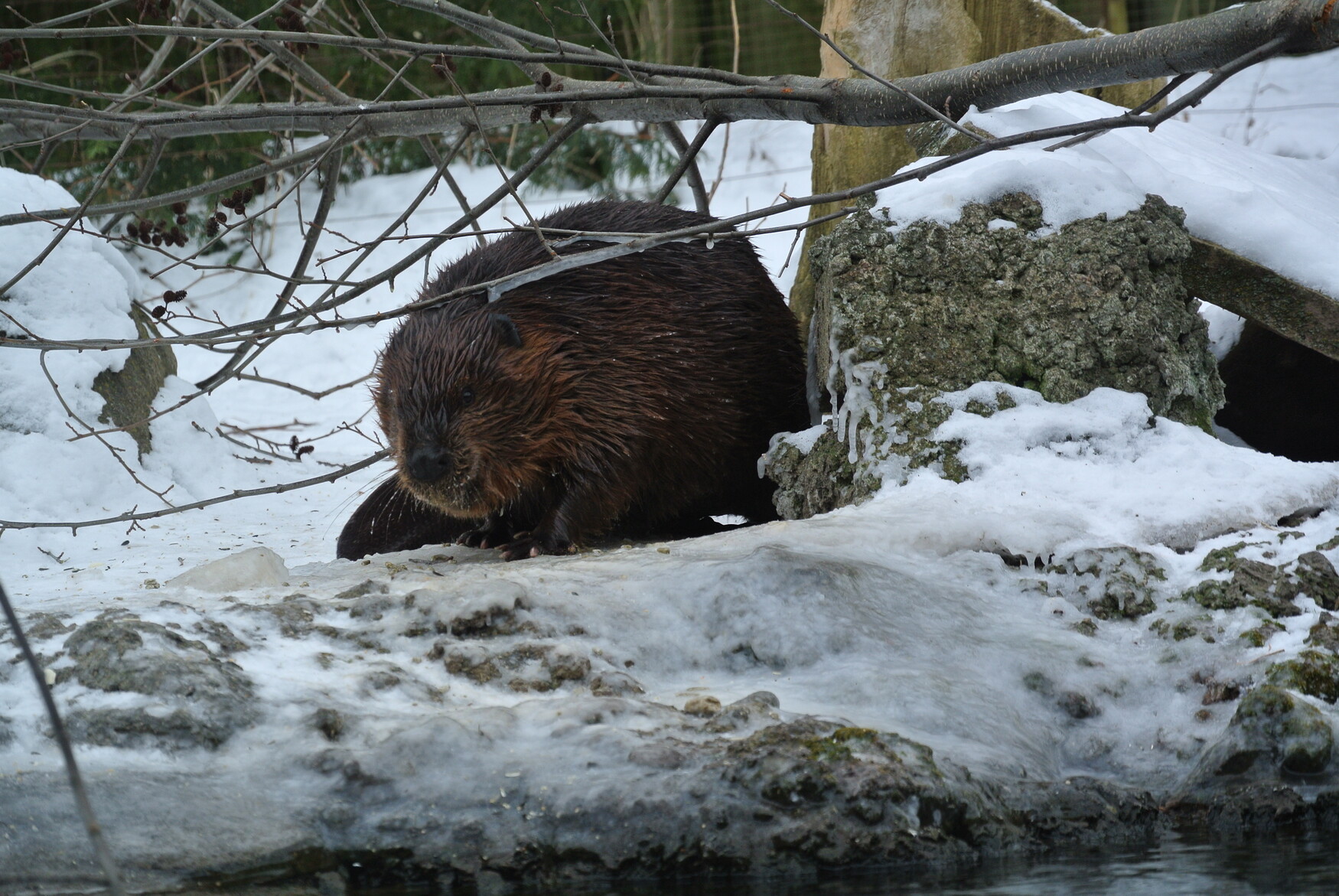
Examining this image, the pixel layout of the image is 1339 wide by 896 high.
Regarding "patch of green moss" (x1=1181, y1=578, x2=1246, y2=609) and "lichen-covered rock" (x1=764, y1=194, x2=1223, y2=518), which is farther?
"lichen-covered rock" (x1=764, y1=194, x2=1223, y2=518)

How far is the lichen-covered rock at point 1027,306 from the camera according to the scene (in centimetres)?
379

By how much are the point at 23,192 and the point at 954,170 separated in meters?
4.32

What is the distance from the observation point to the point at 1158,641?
2.84 m

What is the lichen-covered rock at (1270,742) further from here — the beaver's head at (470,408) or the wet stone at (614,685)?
the beaver's head at (470,408)

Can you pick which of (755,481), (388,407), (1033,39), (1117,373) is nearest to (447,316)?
(388,407)

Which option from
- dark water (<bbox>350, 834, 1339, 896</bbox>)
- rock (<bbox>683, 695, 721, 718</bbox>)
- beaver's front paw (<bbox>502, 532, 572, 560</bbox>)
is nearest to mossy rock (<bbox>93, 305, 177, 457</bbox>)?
beaver's front paw (<bbox>502, 532, 572, 560</bbox>)

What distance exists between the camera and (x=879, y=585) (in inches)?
118

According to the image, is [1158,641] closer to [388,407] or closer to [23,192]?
[388,407]

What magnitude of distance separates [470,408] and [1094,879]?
2444 mm

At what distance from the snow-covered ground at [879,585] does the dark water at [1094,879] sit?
24cm

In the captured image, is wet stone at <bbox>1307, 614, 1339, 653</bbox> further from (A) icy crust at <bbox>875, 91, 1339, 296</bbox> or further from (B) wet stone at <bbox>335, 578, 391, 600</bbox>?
(B) wet stone at <bbox>335, 578, 391, 600</bbox>

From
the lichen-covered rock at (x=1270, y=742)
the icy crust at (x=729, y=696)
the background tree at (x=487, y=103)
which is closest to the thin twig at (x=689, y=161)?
the background tree at (x=487, y=103)

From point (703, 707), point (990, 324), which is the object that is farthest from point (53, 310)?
point (703, 707)

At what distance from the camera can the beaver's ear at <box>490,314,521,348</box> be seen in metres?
3.91
